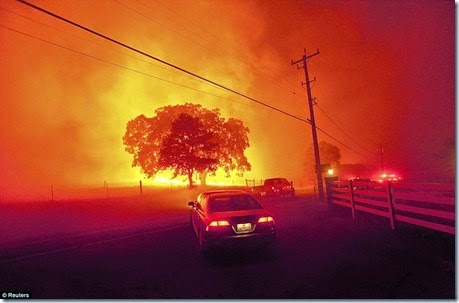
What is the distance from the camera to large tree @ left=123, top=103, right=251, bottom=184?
33.9 meters

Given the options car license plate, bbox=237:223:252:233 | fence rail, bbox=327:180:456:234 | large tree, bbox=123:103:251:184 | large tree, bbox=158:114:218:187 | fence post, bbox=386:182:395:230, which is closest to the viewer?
car license plate, bbox=237:223:252:233

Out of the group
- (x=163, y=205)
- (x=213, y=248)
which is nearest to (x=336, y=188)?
(x=213, y=248)

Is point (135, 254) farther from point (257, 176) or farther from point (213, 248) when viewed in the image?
point (257, 176)

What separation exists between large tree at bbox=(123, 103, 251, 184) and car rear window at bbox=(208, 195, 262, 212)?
23.2 meters

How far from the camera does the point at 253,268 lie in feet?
20.5

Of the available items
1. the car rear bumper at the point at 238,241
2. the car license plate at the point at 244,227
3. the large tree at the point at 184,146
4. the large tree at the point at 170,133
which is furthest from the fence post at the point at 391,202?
the large tree at the point at 170,133

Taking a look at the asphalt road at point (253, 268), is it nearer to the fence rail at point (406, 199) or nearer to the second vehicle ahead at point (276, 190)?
the fence rail at point (406, 199)

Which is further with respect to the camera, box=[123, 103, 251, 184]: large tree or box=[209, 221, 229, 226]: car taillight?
box=[123, 103, 251, 184]: large tree

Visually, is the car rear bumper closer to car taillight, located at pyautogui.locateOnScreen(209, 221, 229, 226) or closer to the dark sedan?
the dark sedan

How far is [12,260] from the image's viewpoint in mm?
8055

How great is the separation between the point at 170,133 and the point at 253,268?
27.5 meters

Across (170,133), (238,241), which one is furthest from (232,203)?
(170,133)

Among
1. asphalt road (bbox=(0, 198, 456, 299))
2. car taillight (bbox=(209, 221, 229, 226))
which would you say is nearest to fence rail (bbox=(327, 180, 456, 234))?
asphalt road (bbox=(0, 198, 456, 299))

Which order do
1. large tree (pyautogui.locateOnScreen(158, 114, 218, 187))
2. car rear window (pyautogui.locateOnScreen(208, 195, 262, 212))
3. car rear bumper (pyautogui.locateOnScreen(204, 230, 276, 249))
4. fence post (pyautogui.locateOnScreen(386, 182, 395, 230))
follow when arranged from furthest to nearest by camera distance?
large tree (pyautogui.locateOnScreen(158, 114, 218, 187)) → fence post (pyautogui.locateOnScreen(386, 182, 395, 230)) → car rear window (pyautogui.locateOnScreen(208, 195, 262, 212)) → car rear bumper (pyautogui.locateOnScreen(204, 230, 276, 249))
